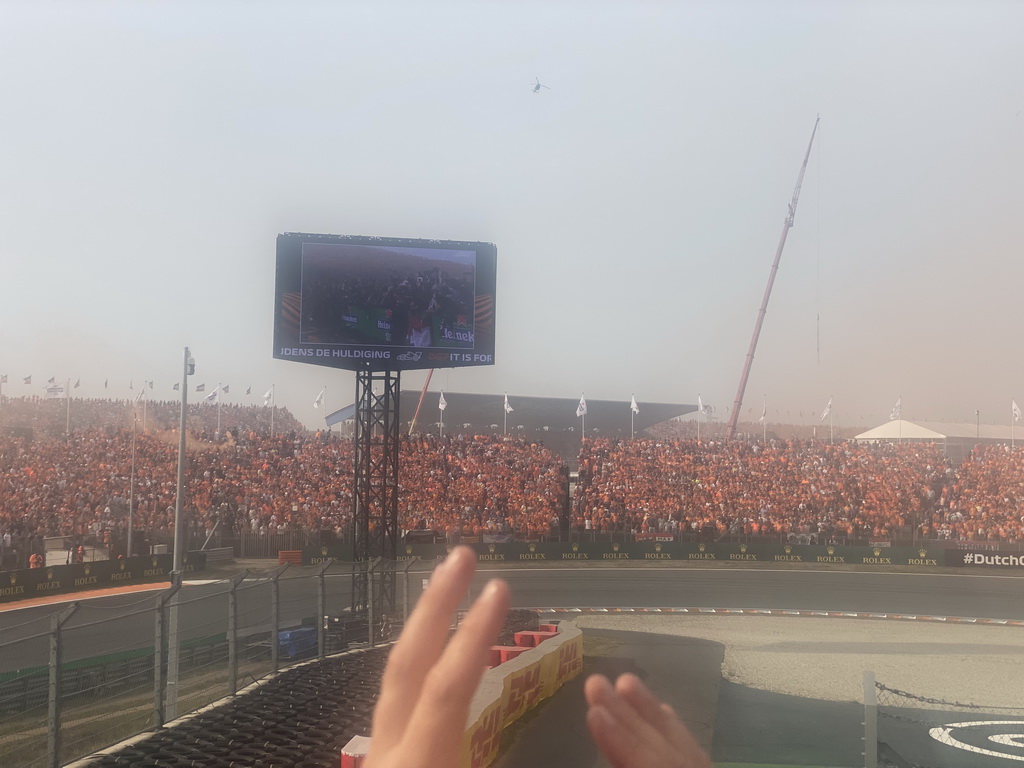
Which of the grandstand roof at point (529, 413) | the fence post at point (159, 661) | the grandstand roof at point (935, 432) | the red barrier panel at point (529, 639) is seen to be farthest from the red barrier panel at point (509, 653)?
the grandstand roof at point (935, 432)

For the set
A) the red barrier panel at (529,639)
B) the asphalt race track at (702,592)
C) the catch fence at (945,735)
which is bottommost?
the asphalt race track at (702,592)

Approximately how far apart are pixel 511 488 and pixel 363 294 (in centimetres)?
2311

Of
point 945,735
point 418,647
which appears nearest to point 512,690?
point 945,735

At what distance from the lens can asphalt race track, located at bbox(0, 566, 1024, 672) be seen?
79.5ft

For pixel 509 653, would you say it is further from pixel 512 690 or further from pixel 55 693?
pixel 55 693

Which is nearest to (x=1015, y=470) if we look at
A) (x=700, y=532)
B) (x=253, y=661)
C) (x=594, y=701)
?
(x=700, y=532)

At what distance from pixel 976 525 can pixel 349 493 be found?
89.2 ft

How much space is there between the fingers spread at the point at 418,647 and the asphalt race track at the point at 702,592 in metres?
21.0

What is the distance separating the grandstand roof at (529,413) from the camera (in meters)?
63.9

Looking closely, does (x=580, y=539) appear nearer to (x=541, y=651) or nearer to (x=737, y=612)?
(x=737, y=612)

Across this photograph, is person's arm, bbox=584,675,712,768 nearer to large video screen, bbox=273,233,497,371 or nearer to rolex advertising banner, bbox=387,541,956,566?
large video screen, bbox=273,233,497,371

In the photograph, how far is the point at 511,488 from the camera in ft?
133

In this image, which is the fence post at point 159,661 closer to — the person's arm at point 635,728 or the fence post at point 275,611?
the fence post at point 275,611

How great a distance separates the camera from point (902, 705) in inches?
581
